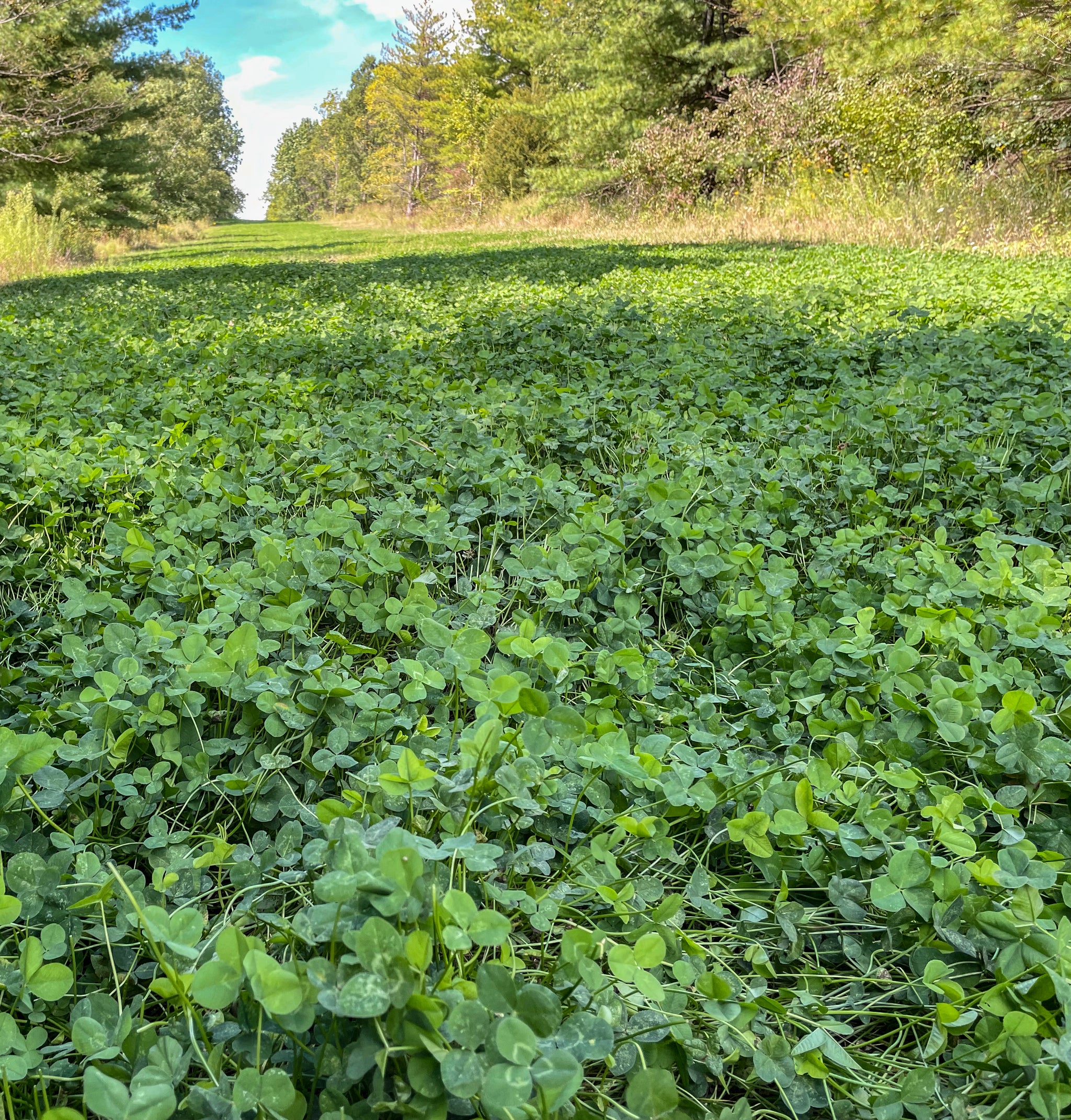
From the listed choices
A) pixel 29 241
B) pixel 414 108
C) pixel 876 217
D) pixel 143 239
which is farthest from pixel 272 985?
pixel 414 108

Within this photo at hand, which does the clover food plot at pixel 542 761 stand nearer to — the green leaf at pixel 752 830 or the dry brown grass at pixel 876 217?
the green leaf at pixel 752 830

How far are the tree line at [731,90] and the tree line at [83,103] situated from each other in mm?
11004

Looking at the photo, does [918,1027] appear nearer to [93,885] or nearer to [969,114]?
[93,885]

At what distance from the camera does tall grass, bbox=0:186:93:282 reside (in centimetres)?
1427

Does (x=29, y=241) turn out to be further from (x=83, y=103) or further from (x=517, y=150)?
(x=517, y=150)

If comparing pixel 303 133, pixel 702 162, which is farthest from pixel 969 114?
pixel 303 133

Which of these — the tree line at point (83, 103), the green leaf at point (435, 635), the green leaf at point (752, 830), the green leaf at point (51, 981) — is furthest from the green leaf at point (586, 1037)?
the tree line at point (83, 103)

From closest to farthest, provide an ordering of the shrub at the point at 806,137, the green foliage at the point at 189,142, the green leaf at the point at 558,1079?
the green leaf at the point at 558,1079 < the shrub at the point at 806,137 < the green foliage at the point at 189,142

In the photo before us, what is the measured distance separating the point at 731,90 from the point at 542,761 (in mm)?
23002

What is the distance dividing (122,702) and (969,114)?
17.0m

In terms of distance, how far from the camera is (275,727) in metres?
1.52

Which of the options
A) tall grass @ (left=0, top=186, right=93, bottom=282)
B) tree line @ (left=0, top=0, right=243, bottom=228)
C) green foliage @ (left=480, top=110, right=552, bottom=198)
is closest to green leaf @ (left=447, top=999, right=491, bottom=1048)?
tree line @ (left=0, top=0, right=243, bottom=228)

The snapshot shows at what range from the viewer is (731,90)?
66.8 ft

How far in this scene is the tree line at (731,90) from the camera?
12586 mm
